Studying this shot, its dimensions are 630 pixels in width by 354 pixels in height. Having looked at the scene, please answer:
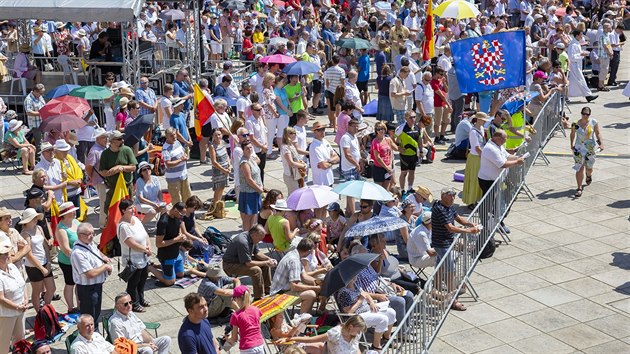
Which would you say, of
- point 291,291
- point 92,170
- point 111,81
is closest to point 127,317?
point 291,291

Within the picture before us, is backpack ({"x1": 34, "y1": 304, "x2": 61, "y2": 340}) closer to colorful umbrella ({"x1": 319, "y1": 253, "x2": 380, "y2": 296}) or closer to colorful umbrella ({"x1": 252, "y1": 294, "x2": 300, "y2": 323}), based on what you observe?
colorful umbrella ({"x1": 252, "y1": 294, "x2": 300, "y2": 323})

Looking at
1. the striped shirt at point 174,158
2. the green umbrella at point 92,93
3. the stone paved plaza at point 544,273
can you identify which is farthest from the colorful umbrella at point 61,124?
the green umbrella at point 92,93

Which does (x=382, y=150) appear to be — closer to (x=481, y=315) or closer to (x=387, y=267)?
(x=387, y=267)

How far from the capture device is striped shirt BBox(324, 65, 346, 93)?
2192cm

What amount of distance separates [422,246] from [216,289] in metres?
2.87

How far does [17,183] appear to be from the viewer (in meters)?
18.8

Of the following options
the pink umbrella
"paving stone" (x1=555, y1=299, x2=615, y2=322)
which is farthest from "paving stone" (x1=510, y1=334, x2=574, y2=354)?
the pink umbrella

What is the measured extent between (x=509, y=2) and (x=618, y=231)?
19.4m

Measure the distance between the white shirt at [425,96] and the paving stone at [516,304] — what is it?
7397mm

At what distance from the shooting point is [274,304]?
38.1 feet

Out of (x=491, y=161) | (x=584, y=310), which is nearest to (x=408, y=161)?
(x=491, y=161)

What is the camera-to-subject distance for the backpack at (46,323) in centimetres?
1207

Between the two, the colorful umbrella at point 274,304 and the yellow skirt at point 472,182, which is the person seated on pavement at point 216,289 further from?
the yellow skirt at point 472,182

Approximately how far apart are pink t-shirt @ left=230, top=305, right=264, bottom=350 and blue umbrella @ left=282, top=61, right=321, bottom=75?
1019 cm
